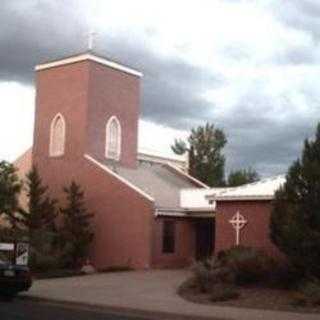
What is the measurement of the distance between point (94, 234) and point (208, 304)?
17433 mm

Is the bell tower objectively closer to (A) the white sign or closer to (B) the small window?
(B) the small window

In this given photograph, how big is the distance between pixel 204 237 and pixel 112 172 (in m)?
5.82

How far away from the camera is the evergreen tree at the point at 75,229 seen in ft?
124

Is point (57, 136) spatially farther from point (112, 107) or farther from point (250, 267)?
point (250, 267)

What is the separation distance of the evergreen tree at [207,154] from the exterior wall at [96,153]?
26400 mm

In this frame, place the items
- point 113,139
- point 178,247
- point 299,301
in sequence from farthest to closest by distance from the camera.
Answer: point 113,139 < point 178,247 < point 299,301

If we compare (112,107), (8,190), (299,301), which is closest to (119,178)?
(112,107)

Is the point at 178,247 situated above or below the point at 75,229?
below

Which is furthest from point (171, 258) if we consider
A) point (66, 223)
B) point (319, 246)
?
point (319, 246)

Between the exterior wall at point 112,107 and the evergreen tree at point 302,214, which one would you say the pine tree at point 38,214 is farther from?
the evergreen tree at point 302,214

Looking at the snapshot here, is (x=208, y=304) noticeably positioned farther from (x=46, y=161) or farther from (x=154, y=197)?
(x=46, y=161)

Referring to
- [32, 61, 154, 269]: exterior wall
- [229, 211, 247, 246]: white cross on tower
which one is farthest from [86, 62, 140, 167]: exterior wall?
[229, 211, 247, 246]: white cross on tower

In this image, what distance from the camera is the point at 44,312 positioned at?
2070 cm

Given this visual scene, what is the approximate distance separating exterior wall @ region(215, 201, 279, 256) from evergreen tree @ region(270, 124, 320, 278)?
16.4 ft
